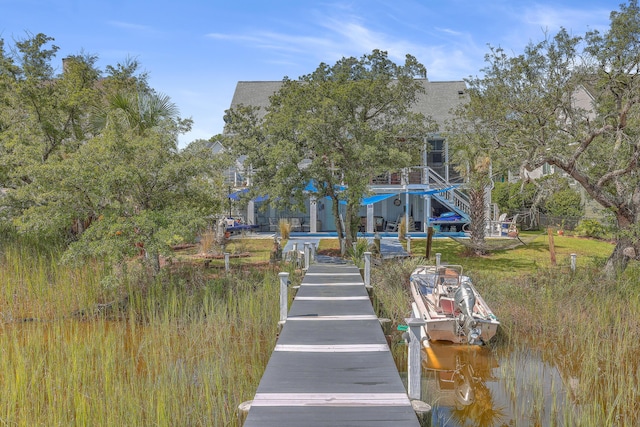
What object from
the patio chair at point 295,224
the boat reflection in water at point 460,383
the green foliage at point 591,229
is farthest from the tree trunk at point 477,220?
the patio chair at point 295,224

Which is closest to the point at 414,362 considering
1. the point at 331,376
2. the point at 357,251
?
the point at 331,376

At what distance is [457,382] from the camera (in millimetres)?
8203

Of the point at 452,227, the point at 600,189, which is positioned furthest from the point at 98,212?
the point at 452,227

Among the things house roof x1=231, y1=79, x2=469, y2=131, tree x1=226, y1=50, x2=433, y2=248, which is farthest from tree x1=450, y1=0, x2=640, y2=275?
house roof x1=231, y1=79, x2=469, y2=131

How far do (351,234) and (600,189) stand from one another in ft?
27.6

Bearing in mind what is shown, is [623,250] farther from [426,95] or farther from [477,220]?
[426,95]

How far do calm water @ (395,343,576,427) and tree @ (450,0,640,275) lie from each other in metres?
5.53

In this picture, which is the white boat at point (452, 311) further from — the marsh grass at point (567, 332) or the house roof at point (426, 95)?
the house roof at point (426, 95)

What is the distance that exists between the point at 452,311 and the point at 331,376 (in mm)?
5192

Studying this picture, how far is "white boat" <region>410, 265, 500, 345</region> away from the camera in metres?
9.31

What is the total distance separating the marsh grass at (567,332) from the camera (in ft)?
22.0

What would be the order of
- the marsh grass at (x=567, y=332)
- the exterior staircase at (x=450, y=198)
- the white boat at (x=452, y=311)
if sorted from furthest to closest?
the exterior staircase at (x=450, y=198), the white boat at (x=452, y=311), the marsh grass at (x=567, y=332)

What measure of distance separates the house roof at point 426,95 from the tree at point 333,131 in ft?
41.1

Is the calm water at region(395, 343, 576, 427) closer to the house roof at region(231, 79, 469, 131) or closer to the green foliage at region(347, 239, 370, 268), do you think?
the green foliage at region(347, 239, 370, 268)
